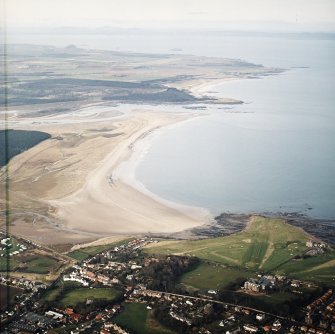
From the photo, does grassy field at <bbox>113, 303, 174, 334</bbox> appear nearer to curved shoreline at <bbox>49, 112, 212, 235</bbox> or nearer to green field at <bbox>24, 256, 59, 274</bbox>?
green field at <bbox>24, 256, 59, 274</bbox>

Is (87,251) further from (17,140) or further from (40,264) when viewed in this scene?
(17,140)

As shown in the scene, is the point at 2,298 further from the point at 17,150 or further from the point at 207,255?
the point at 17,150

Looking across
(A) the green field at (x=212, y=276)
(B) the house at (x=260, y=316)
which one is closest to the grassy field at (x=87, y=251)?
(A) the green field at (x=212, y=276)

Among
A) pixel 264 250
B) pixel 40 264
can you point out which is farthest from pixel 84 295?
pixel 264 250

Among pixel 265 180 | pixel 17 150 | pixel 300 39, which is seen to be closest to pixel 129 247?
pixel 265 180

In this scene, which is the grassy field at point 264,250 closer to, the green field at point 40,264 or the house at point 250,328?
the house at point 250,328

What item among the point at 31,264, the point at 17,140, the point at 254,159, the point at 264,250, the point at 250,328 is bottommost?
the point at 31,264

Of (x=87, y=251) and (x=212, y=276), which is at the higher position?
(x=212, y=276)
